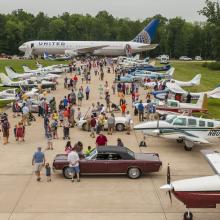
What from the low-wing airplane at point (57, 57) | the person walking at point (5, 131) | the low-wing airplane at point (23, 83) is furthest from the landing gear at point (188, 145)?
the low-wing airplane at point (57, 57)

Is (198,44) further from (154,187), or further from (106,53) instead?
(154,187)

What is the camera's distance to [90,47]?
98.6 metres

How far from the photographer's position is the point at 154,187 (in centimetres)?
1700

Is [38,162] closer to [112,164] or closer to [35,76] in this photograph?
[112,164]

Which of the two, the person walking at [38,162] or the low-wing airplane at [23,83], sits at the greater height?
the person walking at [38,162]

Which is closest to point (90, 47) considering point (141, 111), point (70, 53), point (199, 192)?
point (70, 53)

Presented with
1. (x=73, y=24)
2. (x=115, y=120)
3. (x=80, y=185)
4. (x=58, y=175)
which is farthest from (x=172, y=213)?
(x=73, y=24)

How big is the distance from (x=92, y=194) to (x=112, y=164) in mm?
1973

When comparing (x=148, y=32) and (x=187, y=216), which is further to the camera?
(x=148, y=32)

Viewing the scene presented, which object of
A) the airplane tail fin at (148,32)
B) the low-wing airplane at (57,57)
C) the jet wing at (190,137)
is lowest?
the low-wing airplane at (57,57)

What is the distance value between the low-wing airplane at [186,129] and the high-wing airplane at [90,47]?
75.4 m

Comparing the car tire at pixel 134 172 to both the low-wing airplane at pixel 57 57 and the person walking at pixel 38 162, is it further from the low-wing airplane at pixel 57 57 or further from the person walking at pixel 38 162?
the low-wing airplane at pixel 57 57

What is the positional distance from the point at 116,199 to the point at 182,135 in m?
7.47

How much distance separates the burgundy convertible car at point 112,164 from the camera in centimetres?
1769
